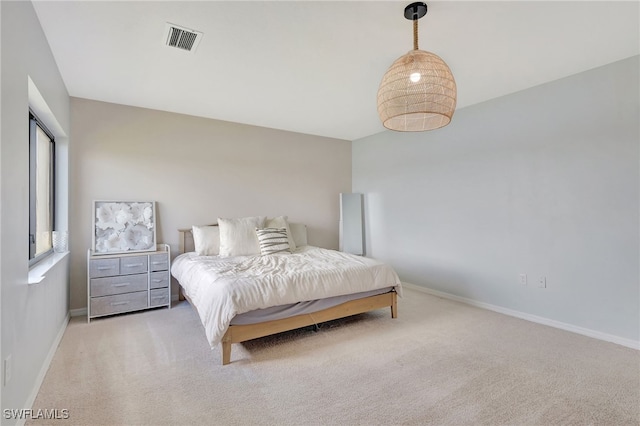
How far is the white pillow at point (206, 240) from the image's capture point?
11.8 feet

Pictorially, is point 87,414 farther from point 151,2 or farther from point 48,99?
point 151,2

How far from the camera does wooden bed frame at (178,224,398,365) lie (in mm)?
2236

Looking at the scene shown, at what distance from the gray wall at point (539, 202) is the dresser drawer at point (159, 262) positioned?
315 cm

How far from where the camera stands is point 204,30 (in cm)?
210

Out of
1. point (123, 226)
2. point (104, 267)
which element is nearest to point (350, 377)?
point (104, 267)

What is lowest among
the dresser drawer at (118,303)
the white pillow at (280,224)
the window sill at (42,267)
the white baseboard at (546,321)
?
the white baseboard at (546,321)

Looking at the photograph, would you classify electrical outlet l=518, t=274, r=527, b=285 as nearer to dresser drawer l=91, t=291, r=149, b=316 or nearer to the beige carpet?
the beige carpet

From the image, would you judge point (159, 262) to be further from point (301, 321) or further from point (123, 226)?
point (301, 321)

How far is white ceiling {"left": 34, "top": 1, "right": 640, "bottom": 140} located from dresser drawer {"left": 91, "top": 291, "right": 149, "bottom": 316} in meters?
2.16

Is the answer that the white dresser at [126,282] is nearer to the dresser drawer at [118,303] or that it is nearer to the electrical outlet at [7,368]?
the dresser drawer at [118,303]

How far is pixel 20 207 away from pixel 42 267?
2.74ft

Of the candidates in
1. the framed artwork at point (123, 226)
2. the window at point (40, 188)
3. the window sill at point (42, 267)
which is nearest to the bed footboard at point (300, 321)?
the window sill at point (42, 267)

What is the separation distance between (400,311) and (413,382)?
1385 mm

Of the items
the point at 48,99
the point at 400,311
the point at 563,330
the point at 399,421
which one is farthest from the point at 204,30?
the point at 563,330
